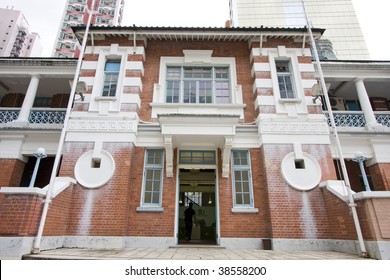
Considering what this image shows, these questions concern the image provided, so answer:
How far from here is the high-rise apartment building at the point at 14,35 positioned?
61.7 metres

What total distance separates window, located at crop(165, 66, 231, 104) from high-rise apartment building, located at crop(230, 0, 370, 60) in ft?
131

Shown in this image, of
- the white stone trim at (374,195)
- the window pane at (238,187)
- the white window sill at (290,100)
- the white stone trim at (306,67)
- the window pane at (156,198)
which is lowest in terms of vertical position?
the white stone trim at (374,195)

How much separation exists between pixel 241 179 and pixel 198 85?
4.51 metres

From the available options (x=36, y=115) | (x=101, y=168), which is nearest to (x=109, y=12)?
(x=36, y=115)

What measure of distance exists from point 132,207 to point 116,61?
6.39 metres

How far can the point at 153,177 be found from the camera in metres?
8.75

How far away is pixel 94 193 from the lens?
317 inches

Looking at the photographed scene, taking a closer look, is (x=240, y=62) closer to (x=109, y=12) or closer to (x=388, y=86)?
(x=388, y=86)

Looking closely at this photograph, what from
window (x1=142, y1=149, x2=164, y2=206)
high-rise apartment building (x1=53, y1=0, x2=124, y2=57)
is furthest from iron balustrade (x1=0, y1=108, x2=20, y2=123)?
high-rise apartment building (x1=53, y1=0, x2=124, y2=57)

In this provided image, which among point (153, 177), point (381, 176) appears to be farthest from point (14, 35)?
point (381, 176)

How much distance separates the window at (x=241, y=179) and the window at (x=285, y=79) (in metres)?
3.14

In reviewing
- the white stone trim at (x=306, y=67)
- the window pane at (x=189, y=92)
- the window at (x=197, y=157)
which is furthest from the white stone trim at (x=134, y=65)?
the white stone trim at (x=306, y=67)

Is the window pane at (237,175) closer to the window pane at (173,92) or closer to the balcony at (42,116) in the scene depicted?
the window pane at (173,92)

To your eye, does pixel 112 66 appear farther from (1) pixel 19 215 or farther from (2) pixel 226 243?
(2) pixel 226 243
